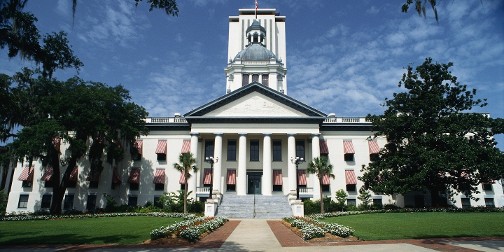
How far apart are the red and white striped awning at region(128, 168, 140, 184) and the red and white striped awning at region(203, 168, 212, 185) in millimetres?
8098

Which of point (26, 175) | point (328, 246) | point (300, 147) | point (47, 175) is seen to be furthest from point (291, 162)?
point (26, 175)

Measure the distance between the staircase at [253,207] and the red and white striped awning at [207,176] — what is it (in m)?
4.69

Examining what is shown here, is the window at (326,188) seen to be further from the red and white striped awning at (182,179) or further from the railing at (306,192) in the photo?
the red and white striped awning at (182,179)

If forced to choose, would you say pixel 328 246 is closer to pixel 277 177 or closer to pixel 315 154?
pixel 315 154

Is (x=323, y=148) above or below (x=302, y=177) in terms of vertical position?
above

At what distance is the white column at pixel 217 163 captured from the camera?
39.3 metres

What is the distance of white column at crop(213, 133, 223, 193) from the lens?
39312 mm

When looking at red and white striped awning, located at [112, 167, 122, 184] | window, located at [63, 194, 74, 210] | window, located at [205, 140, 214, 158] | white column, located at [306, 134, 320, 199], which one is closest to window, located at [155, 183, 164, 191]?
red and white striped awning, located at [112, 167, 122, 184]

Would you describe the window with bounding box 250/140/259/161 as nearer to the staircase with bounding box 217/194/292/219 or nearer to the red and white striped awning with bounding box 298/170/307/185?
the red and white striped awning with bounding box 298/170/307/185

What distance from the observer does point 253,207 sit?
1356 inches

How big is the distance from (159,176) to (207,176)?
5.93 metres

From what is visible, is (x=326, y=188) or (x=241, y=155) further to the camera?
(x=326, y=188)

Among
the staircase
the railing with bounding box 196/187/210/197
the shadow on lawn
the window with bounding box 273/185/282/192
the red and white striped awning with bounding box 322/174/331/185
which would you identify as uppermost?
the red and white striped awning with bounding box 322/174/331/185

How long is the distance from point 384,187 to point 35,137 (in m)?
33.3
